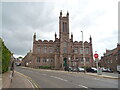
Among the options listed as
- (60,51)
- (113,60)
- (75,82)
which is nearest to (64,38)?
(60,51)

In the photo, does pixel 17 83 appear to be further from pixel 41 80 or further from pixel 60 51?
pixel 60 51

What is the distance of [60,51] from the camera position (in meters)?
64.6

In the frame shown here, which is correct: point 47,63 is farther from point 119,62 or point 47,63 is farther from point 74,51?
point 119,62

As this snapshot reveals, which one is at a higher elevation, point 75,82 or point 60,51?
point 60,51

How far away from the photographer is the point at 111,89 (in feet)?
37.5

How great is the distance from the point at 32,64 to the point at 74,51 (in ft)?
62.6

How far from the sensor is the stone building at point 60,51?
64375mm

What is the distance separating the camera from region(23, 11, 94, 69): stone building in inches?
2534

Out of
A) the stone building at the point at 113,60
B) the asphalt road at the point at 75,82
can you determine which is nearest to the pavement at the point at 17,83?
the asphalt road at the point at 75,82

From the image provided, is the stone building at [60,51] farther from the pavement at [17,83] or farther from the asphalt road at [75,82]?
the pavement at [17,83]

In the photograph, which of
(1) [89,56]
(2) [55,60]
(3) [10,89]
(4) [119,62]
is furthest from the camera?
(1) [89,56]

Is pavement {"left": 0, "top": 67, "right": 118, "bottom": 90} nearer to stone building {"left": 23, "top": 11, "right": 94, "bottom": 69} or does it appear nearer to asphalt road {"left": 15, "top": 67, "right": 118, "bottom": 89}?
asphalt road {"left": 15, "top": 67, "right": 118, "bottom": 89}

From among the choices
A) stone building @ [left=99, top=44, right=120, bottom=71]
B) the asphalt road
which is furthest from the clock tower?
the asphalt road

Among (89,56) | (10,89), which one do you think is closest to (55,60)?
(89,56)
